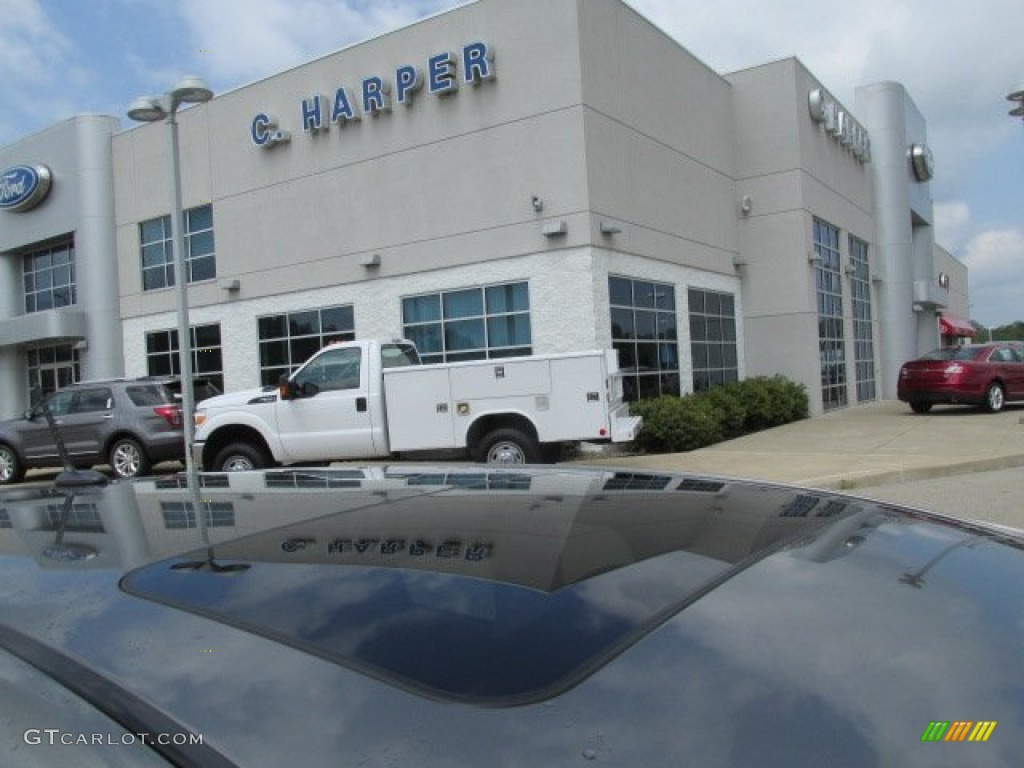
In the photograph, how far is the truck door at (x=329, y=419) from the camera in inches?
490

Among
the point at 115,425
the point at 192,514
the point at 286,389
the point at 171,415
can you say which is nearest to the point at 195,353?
the point at 115,425

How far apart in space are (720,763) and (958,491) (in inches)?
409

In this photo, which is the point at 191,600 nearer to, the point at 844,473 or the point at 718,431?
the point at 844,473

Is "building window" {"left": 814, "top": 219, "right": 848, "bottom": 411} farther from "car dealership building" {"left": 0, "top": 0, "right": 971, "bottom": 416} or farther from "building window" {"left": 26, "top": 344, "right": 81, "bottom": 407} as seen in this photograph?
"building window" {"left": 26, "top": 344, "right": 81, "bottom": 407}

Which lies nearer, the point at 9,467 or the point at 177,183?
the point at 177,183

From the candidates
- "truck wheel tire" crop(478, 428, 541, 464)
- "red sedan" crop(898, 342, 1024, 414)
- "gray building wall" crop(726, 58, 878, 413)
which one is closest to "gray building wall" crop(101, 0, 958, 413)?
"gray building wall" crop(726, 58, 878, 413)

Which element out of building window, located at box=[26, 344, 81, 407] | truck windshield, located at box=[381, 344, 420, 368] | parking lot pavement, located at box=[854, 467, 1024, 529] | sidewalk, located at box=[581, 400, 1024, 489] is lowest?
parking lot pavement, located at box=[854, 467, 1024, 529]

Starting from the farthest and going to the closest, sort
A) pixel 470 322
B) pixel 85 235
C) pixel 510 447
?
pixel 85 235 → pixel 470 322 → pixel 510 447

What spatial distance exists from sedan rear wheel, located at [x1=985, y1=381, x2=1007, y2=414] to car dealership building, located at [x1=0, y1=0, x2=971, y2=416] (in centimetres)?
397

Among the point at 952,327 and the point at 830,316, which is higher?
the point at 952,327

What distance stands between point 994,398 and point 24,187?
26504mm

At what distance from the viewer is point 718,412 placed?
17.0 metres

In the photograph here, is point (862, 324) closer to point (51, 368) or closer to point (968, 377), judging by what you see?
point (968, 377)

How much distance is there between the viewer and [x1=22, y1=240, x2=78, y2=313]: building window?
25750 mm
